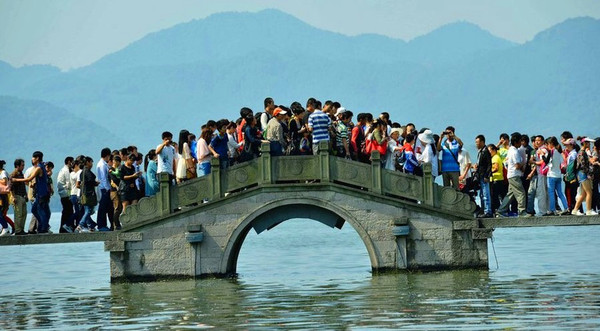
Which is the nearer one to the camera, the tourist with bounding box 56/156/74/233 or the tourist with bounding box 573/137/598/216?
the tourist with bounding box 573/137/598/216

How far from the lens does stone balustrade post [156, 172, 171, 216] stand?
30406 millimetres

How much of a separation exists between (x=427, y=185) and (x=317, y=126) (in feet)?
9.34

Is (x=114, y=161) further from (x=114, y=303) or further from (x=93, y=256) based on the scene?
(x=93, y=256)

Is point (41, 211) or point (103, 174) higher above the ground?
point (103, 174)

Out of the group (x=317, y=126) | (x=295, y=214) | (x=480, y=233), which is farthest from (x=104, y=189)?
(x=480, y=233)

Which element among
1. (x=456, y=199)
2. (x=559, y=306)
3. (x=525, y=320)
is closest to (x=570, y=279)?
(x=456, y=199)

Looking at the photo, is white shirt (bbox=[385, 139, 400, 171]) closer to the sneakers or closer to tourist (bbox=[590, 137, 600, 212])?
tourist (bbox=[590, 137, 600, 212])

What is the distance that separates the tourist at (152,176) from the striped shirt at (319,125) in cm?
392

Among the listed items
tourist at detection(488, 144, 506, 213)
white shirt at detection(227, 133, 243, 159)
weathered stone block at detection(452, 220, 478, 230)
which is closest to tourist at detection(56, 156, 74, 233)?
white shirt at detection(227, 133, 243, 159)

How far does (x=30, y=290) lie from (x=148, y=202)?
5312mm

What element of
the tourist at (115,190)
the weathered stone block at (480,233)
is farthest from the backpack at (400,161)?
the tourist at (115,190)

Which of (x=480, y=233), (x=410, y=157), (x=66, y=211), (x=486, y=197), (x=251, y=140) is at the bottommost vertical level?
(x=480, y=233)

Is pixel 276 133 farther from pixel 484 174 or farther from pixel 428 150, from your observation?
pixel 484 174

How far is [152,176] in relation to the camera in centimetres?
3091
